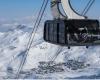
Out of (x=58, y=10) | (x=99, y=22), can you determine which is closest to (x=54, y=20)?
(x=58, y=10)

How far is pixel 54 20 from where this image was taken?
94.9 feet

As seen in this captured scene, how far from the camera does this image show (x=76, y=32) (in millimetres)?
→ 28375

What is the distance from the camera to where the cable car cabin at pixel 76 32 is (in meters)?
27.5

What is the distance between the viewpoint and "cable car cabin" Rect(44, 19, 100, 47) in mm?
27531

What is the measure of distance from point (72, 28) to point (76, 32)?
41 centimetres

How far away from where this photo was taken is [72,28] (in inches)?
1111

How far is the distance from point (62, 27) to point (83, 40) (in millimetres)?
1664

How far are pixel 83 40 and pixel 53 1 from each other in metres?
3.23

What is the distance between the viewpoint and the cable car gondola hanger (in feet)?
89.8

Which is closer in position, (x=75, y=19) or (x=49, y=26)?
(x=75, y=19)

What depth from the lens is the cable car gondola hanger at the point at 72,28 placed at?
27375 millimetres

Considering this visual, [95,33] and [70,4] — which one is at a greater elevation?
[70,4]

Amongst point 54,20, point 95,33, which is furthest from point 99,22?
point 54,20

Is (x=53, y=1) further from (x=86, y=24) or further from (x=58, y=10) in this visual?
(x=86, y=24)
